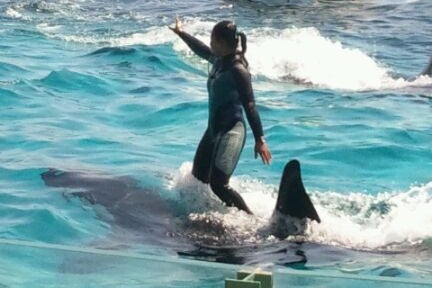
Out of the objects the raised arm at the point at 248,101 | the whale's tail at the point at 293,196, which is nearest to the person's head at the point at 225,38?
the raised arm at the point at 248,101

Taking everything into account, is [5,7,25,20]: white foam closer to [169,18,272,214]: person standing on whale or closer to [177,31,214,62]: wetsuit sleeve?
[177,31,214,62]: wetsuit sleeve

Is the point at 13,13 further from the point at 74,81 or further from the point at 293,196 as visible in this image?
the point at 293,196

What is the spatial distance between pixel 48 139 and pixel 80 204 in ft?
7.97

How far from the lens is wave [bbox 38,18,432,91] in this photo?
12.8 m

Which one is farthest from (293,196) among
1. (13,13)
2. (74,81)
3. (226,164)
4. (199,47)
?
(13,13)

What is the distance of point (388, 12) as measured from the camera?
761 inches

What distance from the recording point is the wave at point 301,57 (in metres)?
12.8

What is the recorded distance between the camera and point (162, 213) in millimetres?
6828

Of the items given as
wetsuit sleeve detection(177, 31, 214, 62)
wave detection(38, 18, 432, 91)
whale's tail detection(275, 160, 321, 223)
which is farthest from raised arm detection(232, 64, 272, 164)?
wave detection(38, 18, 432, 91)

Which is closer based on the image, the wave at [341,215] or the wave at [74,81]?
the wave at [341,215]

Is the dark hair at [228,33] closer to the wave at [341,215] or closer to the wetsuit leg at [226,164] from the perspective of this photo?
the wetsuit leg at [226,164]

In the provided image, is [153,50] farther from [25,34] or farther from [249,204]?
[249,204]

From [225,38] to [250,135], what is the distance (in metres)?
3.94

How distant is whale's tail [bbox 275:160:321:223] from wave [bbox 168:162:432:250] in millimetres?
121
